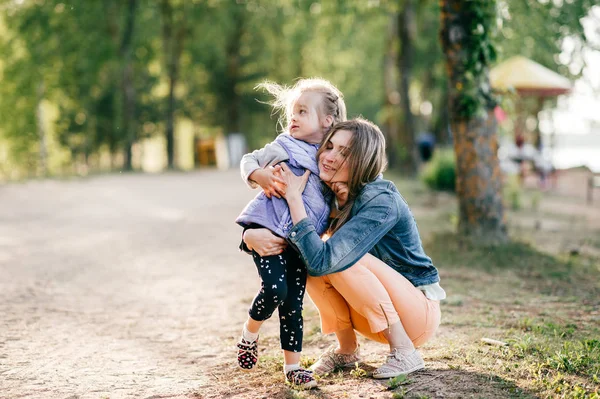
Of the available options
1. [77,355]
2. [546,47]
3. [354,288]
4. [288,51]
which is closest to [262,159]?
[354,288]

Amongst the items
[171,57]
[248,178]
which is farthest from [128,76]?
[248,178]

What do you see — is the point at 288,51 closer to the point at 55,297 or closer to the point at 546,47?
the point at 546,47

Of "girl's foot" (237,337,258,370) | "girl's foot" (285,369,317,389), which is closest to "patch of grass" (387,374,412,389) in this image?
"girl's foot" (285,369,317,389)

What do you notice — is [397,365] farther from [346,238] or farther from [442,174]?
[442,174]

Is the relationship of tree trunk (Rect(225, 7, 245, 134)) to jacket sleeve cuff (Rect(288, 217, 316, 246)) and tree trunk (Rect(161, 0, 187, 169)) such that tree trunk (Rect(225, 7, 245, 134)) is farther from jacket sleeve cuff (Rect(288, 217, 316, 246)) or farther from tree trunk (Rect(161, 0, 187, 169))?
jacket sleeve cuff (Rect(288, 217, 316, 246))

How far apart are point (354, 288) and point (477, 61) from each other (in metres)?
4.88

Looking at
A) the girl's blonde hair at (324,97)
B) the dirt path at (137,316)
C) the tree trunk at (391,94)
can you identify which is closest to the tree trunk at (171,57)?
the tree trunk at (391,94)

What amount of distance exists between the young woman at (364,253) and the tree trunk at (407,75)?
1399 cm

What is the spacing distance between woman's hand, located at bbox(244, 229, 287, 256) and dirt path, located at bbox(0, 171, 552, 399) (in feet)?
2.36

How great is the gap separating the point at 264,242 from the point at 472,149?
4804 mm

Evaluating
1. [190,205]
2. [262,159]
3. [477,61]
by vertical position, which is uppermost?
[477,61]

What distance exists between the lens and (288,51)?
114 ft

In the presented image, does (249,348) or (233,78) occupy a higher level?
(233,78)

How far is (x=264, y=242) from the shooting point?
12.0ft
